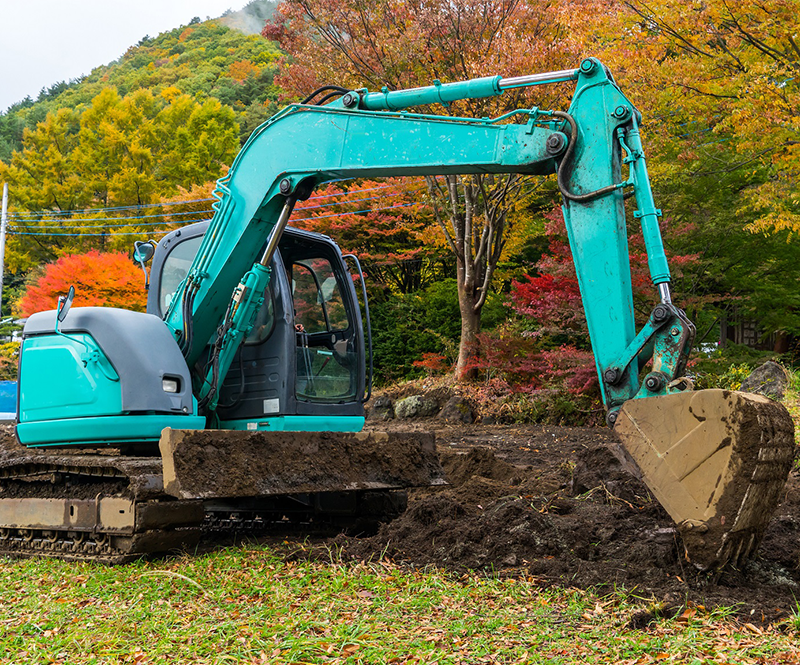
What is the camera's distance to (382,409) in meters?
15.7

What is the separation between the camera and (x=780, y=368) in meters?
10.6

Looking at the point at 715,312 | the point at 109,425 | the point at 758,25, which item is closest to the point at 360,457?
the point at 109,425

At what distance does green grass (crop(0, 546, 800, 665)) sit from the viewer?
295 cm

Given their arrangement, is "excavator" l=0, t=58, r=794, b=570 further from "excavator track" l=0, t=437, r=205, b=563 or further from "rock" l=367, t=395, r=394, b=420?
"rock" l=367, t=395, r=394, b=420

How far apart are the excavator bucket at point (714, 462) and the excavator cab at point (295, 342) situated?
273cm

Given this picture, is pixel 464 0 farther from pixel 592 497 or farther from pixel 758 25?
pixel 592 497

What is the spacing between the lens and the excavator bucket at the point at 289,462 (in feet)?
14.3

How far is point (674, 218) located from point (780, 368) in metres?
2.94

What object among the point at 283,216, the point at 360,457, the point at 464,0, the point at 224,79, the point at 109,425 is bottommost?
the point at 360,457

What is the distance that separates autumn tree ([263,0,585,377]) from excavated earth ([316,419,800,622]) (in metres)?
8.01

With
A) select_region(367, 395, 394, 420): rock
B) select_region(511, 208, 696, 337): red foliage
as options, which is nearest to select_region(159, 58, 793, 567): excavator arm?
select_region(511, 208, 696, 337): red foliage

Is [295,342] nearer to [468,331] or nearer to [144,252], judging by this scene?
[144,252]

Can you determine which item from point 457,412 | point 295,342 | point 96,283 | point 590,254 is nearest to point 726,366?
point 457,412

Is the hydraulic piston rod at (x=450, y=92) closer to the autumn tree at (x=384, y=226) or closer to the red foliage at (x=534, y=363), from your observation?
the red foliage at (x=534, y=363)
